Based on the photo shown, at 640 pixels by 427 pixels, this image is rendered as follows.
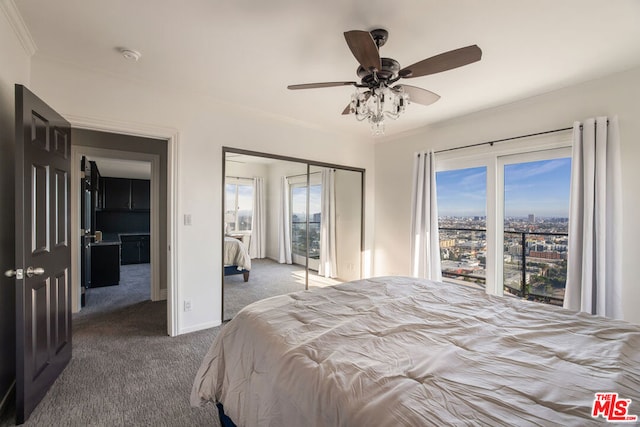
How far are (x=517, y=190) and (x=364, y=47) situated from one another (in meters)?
2.76

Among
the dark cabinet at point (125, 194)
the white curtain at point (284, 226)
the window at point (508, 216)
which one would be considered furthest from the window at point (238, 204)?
the dark cabinet at point (125, 194)

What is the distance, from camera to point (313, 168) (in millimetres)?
4223

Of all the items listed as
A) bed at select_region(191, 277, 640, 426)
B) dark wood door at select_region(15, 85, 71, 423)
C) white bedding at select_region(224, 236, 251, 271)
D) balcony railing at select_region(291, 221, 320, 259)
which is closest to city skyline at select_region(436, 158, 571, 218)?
bed at select_region(191, 277, 640, 426)

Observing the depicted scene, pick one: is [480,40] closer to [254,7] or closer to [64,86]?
[254,7]

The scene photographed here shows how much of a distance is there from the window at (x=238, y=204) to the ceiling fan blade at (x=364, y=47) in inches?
91.2

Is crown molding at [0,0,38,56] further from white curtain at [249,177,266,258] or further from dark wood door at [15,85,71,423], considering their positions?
white curtain at [249,177,266,258]

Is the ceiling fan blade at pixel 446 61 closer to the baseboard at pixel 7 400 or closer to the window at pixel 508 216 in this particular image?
the window at pixel 508 216

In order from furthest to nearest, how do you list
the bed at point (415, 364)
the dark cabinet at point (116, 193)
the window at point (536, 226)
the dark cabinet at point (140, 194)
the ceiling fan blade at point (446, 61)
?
1. the dark cabinet at point (140, 194)
2. the dark cabinet at point (116, 193)
3. the window at point (536, 226)
4. the ceiling fan blade at point (446, 61)
5. the bed at point (415, 364)

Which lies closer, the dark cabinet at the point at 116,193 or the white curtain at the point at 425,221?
the white curtain at the point at 425,221

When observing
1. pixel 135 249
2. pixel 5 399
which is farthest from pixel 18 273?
pixel 135 249

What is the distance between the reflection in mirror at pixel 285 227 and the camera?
143 inches

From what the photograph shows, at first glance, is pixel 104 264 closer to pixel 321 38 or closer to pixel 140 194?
pixel 140 194

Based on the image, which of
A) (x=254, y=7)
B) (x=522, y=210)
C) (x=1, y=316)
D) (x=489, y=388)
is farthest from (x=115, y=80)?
(x=522, y=210)

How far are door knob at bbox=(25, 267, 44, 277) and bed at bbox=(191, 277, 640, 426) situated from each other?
1253 mm
